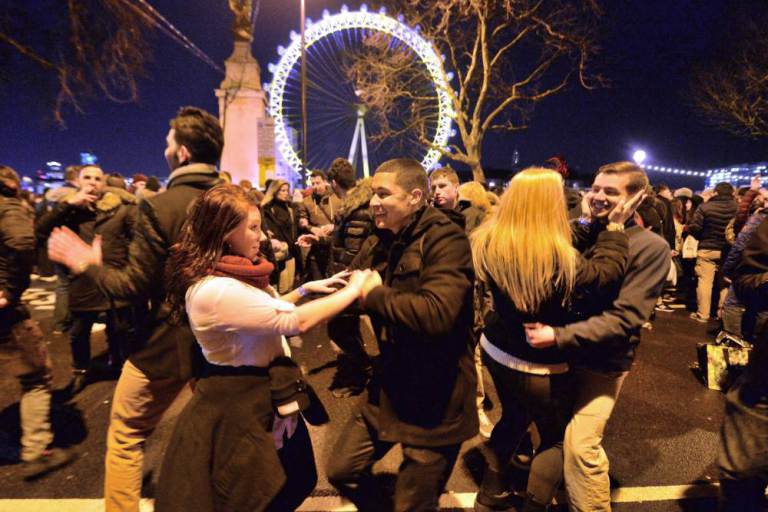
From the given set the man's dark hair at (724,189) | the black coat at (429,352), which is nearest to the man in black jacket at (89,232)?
the black coat at (429,352)

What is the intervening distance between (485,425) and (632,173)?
2197mm

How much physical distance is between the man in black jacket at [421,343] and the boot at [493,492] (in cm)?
52

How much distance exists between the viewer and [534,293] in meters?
1.89

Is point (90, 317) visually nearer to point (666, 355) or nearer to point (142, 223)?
point (142, 223)

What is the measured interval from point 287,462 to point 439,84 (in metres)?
14.3

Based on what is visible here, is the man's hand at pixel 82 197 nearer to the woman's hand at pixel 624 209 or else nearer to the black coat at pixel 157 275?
the black coat at pixel 157 275

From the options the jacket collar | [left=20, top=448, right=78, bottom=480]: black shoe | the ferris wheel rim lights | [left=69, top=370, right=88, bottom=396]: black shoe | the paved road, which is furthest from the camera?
the ferris wheel rim lights

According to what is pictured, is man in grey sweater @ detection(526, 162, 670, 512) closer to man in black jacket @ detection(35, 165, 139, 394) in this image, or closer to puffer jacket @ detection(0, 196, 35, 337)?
man in black jacket @ detection(35, 165, 139, 394)

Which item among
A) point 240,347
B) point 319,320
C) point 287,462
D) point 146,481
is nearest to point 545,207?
point 319,320

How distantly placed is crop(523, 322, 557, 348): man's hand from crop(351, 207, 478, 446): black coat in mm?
280

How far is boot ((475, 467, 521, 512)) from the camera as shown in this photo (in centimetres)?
219

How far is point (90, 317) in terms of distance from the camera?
4.12 metres

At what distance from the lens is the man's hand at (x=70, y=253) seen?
1869mm

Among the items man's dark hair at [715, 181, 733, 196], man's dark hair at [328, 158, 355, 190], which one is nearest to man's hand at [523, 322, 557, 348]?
man's dark hair at [328, 158, 355, 190]
